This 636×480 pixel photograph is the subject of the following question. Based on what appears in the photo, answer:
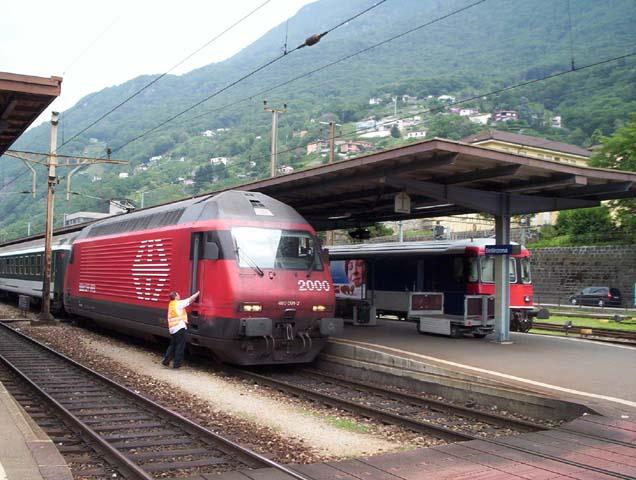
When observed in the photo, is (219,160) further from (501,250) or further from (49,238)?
(501,250)

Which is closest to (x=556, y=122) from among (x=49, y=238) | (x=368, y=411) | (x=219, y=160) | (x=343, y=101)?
(x=343, y=101)

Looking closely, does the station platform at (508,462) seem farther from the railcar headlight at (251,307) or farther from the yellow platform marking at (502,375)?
the railcar headlight at (251,307)

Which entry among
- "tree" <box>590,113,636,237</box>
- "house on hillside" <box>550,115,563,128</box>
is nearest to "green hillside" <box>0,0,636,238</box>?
"house on hillside" <box>550,115,563,128</box>

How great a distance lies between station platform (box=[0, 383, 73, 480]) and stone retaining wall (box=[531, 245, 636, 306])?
123 ft

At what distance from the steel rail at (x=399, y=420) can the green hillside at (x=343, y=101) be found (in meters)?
29.8

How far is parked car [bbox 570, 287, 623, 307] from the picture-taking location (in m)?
38.3

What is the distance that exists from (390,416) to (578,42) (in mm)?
154587

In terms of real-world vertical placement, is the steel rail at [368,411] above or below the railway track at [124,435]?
above

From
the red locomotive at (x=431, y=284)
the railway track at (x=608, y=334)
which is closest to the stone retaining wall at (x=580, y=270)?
the railway track at (x=608, y=334)

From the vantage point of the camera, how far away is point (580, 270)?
41375mm

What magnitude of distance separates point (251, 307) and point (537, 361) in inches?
208

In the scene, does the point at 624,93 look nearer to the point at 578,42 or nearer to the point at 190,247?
the point at 578,42

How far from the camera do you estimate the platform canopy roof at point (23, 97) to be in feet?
29.9

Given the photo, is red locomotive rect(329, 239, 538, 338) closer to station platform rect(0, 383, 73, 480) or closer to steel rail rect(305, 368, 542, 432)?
steel rail rect(305, 368, 542, 432)
